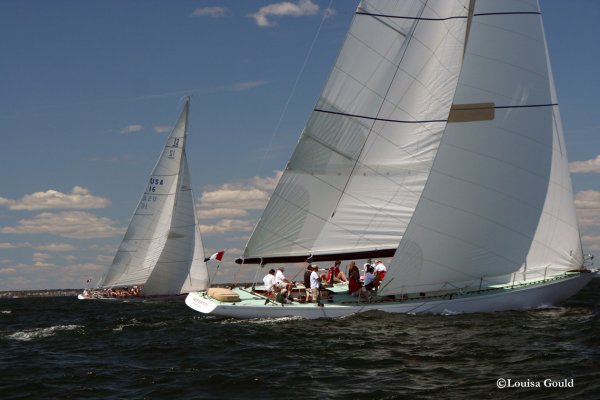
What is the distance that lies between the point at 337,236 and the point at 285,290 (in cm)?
252

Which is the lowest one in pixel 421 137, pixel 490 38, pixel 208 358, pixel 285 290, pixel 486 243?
pixel 208 358

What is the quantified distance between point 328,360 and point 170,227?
33.9 m

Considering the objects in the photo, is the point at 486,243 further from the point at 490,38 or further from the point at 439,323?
the point at 490,38

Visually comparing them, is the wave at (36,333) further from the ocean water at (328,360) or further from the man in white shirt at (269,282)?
the man in white shirt at (269,282)

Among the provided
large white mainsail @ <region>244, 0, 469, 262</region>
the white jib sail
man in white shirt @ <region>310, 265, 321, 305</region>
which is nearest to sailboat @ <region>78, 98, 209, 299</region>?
large white mainsail @ <region>244, 0, 469, 262</region>

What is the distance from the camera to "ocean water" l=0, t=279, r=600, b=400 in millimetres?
12953

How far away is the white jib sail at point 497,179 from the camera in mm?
21766

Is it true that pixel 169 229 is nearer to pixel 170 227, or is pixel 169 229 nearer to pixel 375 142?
pixel 170 227

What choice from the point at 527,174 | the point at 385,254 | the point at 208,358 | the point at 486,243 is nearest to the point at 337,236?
the point at 385,254

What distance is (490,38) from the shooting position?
74.8ft

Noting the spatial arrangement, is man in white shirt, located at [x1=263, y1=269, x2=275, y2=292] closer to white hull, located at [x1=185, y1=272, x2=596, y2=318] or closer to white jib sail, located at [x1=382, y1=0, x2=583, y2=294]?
white hull, located at [x1=185, y1=272, x2=596, y2=318]

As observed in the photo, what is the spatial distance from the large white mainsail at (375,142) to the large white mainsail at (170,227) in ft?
84.2

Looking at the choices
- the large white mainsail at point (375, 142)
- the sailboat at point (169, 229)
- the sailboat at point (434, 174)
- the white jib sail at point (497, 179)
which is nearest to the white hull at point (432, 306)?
the sailboat at point (434, 174)

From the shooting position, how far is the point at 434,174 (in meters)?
21.8
